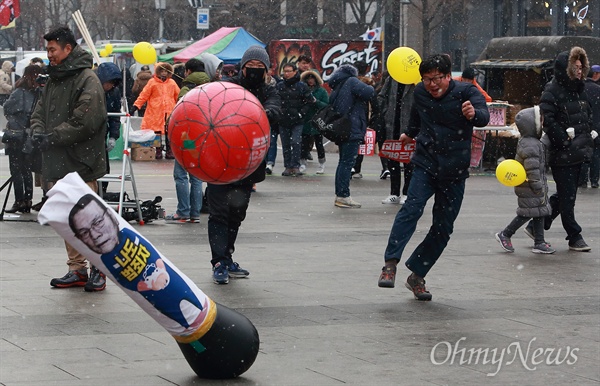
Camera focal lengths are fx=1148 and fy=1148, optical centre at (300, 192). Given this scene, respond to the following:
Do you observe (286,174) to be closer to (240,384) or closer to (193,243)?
(193,243)

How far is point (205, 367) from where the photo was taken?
605 centimetres

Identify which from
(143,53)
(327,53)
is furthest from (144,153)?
(327,53)

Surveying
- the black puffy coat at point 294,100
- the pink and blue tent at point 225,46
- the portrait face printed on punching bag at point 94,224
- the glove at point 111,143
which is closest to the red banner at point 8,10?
the pink and blue tent at point 225,46

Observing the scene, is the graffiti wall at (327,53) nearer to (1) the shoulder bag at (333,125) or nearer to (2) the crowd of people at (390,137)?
(2) the crowd of people at (390,137)

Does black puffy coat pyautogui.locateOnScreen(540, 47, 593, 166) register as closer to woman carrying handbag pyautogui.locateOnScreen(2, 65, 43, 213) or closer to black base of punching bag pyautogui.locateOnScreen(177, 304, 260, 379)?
black base of punching bag pyautogui.locateOnScreen(177, 304, 260, 379)

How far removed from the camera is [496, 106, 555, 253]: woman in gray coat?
435 inches

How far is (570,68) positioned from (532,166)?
1.00 meters

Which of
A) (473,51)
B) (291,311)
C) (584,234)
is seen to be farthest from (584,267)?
(473,51)

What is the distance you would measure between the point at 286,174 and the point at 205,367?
13.1 meters

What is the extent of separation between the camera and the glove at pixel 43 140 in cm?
870

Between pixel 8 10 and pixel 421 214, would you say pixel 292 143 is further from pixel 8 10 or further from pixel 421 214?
pixel 8 10

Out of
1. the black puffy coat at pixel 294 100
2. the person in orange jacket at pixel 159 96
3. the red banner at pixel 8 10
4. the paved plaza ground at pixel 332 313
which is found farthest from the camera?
the red banner at pixel 8 10

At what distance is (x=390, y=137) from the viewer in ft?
51.3

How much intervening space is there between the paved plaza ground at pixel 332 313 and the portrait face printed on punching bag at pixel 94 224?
91 cm
